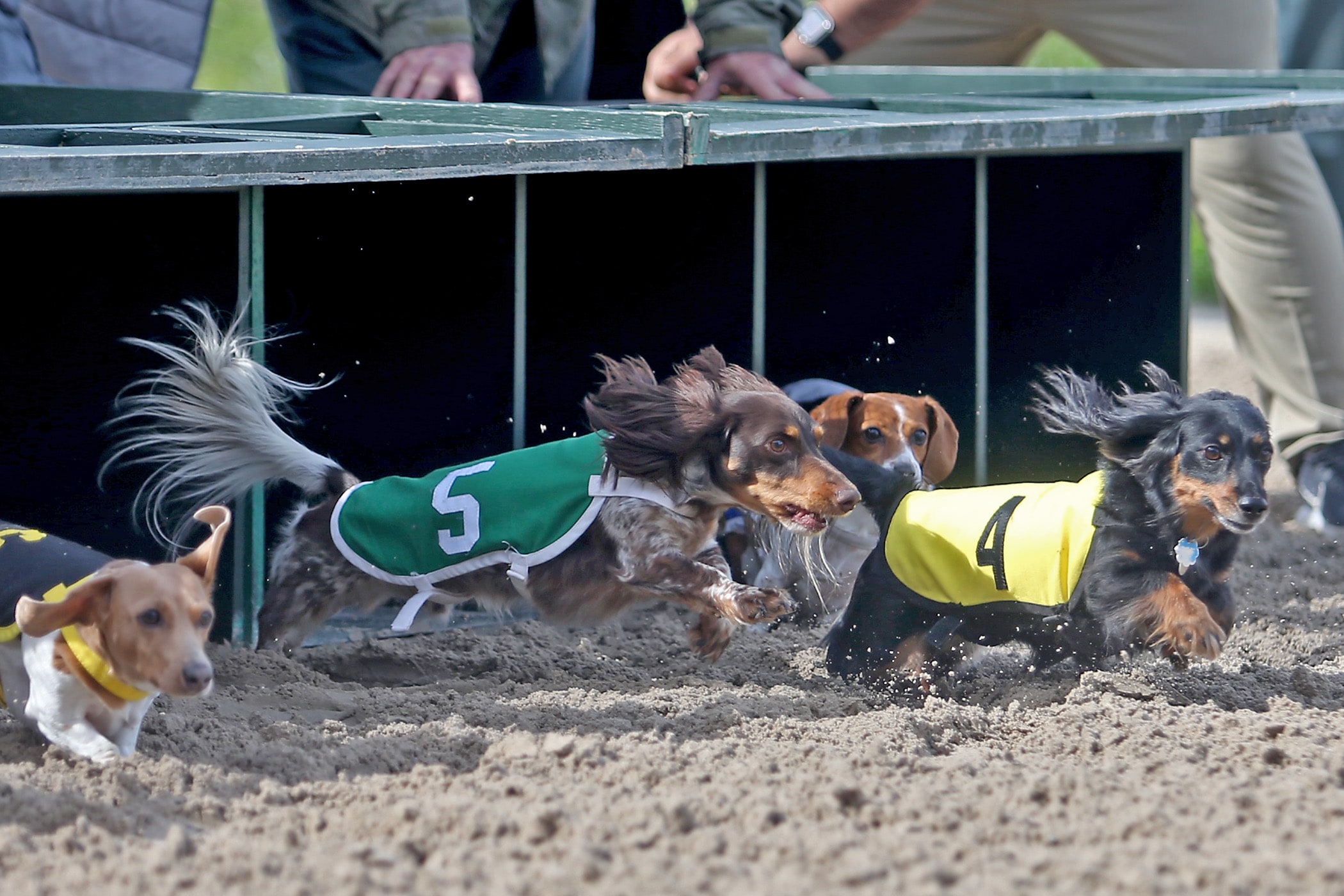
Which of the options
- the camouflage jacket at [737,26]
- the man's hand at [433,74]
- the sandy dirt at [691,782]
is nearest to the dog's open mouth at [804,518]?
the sandy dirt at [691,782]

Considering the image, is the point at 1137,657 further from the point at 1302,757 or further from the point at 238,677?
the point at 238,677

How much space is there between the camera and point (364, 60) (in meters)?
5.21

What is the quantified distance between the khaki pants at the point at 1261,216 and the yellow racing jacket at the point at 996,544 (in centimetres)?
257

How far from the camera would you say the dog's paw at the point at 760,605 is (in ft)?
9.88

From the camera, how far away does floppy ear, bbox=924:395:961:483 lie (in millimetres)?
3945

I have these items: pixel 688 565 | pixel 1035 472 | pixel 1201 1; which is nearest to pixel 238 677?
pixel 688 565

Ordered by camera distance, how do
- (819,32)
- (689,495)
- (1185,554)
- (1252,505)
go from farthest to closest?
1. (819,32)
2. (689,495)
3. (1185,554)
4. (1252,505)

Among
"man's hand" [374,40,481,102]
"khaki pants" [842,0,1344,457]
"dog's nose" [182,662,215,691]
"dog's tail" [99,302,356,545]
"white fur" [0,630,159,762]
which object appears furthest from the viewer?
"khaki pants" [842,0,1344,457]

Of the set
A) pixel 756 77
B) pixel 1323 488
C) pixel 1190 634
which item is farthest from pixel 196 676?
pixel 1323 488

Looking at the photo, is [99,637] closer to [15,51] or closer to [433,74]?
[433,74]

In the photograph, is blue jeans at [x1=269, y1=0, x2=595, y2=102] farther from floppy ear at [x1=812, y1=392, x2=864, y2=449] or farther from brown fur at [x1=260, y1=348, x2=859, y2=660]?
brown fur at [x1=260, y1=348, x2=859, y2=660]

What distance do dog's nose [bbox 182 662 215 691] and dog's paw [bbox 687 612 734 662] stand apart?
3.42 ft

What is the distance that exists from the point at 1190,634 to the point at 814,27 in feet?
11.1

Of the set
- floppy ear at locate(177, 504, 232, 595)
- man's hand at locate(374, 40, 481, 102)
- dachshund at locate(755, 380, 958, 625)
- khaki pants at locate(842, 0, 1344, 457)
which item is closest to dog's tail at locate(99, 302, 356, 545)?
floppy ear at locate(177, 504, 232, 595)
